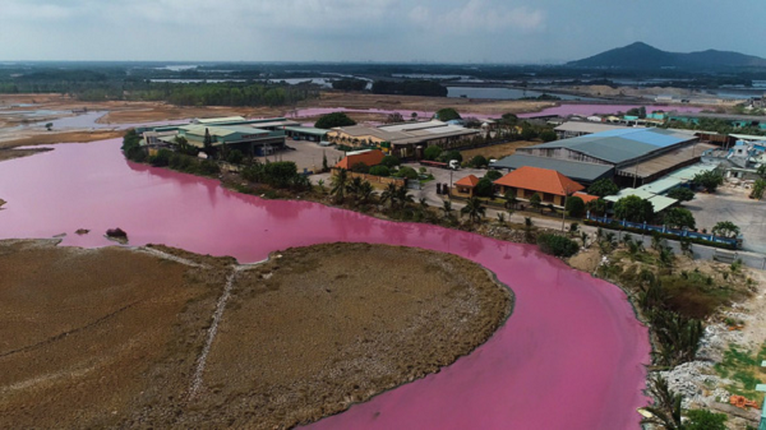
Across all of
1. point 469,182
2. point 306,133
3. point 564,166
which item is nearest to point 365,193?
point 469,182

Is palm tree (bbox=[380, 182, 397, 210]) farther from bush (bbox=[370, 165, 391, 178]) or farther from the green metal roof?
the green metal roof

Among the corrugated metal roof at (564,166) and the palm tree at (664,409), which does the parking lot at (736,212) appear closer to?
the corrugated metal roof at (564,166)

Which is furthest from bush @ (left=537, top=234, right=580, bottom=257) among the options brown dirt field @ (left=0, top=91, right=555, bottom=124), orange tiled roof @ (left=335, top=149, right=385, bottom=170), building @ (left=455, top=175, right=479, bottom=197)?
brown dirt field @ (left=0, top=91, right=555, bottom=124)

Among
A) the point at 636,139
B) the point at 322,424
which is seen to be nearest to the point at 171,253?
the point at 322,424

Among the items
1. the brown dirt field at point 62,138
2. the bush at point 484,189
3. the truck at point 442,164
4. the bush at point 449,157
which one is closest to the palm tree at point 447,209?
the bush at point 484,189

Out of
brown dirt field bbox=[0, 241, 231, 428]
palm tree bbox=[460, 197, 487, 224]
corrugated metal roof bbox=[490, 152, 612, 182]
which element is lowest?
brown dirt field bbox=[0, 241, 231, 428]

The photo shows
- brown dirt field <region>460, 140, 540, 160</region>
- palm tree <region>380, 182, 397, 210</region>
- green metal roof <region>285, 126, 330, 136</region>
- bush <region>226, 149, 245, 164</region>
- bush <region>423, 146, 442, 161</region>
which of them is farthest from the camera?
green metal roof <region>285, 126, 330, 136</region>

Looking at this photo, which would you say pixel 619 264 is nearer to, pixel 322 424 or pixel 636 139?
pixel 322 424

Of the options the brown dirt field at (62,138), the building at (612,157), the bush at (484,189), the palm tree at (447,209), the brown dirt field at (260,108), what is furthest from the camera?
the brown dirt field at (260,108)
